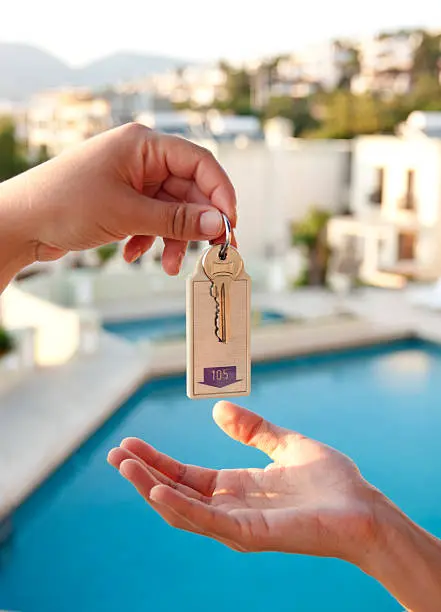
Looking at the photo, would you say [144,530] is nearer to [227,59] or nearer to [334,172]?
[334,172]

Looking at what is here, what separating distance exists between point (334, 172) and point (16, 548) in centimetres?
1580

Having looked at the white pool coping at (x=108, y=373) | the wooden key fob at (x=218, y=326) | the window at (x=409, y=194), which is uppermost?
the wooden key fob at (x=218, y=326)

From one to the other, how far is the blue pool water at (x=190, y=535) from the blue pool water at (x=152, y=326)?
2255mm

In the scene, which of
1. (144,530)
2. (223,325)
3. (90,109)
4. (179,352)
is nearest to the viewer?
(223,325)

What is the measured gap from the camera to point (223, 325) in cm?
155

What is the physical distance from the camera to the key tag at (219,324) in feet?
5.00

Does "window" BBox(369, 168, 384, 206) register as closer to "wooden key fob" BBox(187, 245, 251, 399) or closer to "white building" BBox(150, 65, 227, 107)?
"wooden key fob" BBox(187, 245, 251, 399)

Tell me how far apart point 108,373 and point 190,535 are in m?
3.35

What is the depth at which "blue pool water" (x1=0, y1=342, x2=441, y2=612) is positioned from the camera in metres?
4.84

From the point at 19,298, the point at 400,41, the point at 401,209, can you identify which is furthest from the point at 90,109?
the point at 400,41

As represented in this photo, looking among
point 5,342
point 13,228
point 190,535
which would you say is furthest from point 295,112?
point 13,228

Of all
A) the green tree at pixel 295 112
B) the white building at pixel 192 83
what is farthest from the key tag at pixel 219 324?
the white building at pixel 192 83

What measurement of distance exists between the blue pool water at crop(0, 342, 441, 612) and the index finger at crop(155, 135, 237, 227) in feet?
12.1

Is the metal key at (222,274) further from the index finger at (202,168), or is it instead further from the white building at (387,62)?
the white building at (387,62)
